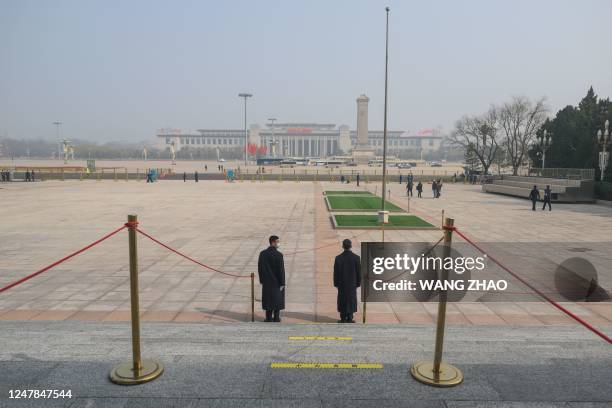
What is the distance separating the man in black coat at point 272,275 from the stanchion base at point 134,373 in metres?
2.97

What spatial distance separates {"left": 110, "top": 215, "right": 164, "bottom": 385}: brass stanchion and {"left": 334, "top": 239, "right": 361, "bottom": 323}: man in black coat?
3.60 meters

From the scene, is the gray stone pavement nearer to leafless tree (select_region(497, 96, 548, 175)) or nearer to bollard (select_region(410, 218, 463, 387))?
bollard (select_region(410, 218, 463, 387))

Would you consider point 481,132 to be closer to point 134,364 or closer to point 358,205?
point 358,205

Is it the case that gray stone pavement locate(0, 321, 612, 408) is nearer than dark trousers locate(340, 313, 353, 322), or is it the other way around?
gray stone pavement locate(0, 321, 612, 408)

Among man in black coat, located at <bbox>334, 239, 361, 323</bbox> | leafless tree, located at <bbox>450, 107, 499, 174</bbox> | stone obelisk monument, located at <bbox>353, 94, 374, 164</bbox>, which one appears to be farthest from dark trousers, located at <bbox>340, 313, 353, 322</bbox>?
stone obelisk monument, located at <bbox>353, 94, 374, 164</bbox>

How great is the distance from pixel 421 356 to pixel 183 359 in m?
2.93

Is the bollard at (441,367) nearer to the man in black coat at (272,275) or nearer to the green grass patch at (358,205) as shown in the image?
the man in black coat at (272,275)

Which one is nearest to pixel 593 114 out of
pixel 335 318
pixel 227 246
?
pixel 227 246

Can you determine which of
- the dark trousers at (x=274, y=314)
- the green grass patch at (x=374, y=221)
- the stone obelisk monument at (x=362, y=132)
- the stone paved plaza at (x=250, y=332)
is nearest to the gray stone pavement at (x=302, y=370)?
the stone paved plaza at (x=250, y=332)

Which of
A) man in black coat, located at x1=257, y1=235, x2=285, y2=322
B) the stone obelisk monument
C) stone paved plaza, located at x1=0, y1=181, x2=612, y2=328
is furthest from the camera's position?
the stone obelisk monument

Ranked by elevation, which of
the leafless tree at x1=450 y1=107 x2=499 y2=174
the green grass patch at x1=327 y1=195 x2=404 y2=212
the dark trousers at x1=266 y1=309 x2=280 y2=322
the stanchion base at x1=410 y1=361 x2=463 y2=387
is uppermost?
the leafless tree at x1=450 y1=107 x2=499 y2=174

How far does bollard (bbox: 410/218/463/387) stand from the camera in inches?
179

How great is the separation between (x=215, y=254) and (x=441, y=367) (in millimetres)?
10341

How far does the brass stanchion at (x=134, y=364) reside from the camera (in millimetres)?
4559
